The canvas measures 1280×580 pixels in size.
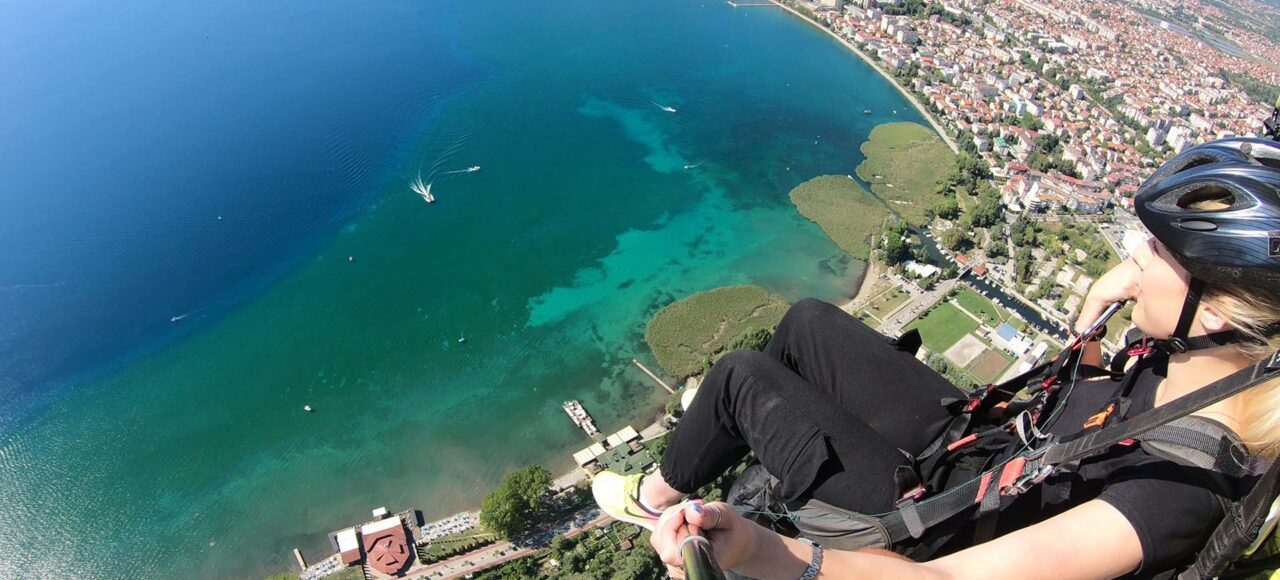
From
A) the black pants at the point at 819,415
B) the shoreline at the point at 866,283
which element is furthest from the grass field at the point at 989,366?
the black pants at the point at 819,415

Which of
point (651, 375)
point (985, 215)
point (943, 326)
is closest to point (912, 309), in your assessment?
point (943, 326)

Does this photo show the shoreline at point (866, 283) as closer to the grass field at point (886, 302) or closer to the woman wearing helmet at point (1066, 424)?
the grass field at point (886, 302)

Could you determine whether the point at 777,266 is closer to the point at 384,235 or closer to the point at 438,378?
the point at 438,378

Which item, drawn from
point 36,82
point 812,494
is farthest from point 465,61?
point 812,494

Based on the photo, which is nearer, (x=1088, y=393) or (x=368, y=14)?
(x=1088, y=393)

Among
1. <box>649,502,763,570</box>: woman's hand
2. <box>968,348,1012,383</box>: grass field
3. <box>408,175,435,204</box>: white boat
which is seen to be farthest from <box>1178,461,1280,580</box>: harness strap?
<box>408,175,435,204</box>: white boat

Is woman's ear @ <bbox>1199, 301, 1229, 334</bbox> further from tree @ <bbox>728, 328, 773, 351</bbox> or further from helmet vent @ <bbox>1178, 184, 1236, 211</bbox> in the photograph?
tree @ <bbox>728, 328, 773, 351</bbox>
